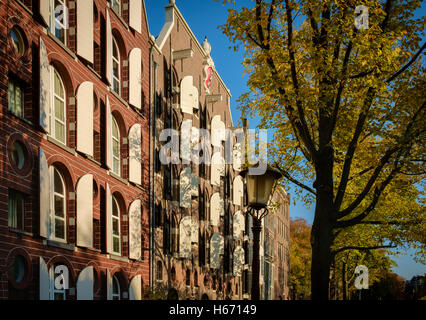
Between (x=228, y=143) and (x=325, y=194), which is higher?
(x=228, y=143)

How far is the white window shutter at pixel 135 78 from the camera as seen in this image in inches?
1006

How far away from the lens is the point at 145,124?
2764 cm

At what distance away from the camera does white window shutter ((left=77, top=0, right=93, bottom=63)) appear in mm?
19891

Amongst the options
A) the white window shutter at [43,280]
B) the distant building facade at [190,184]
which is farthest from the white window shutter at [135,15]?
the white window shutter at [43,280]

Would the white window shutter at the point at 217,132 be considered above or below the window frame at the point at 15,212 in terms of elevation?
above

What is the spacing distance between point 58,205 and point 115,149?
6.16 metres

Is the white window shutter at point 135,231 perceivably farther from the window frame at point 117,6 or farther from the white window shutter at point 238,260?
the white window shutter at point 238,260

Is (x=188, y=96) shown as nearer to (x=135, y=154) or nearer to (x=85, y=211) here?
(x=135, y=154)

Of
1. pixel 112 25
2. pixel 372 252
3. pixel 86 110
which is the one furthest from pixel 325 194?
pixel 372 252

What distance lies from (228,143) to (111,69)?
24387mm

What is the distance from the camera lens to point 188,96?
3538 cm

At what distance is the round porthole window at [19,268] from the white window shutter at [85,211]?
3135mm

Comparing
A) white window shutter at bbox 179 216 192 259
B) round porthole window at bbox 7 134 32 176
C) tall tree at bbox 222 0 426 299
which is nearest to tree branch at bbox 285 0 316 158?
tall tree at bbox 222 0 426 299

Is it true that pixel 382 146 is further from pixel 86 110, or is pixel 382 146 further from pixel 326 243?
pixel 86 110
